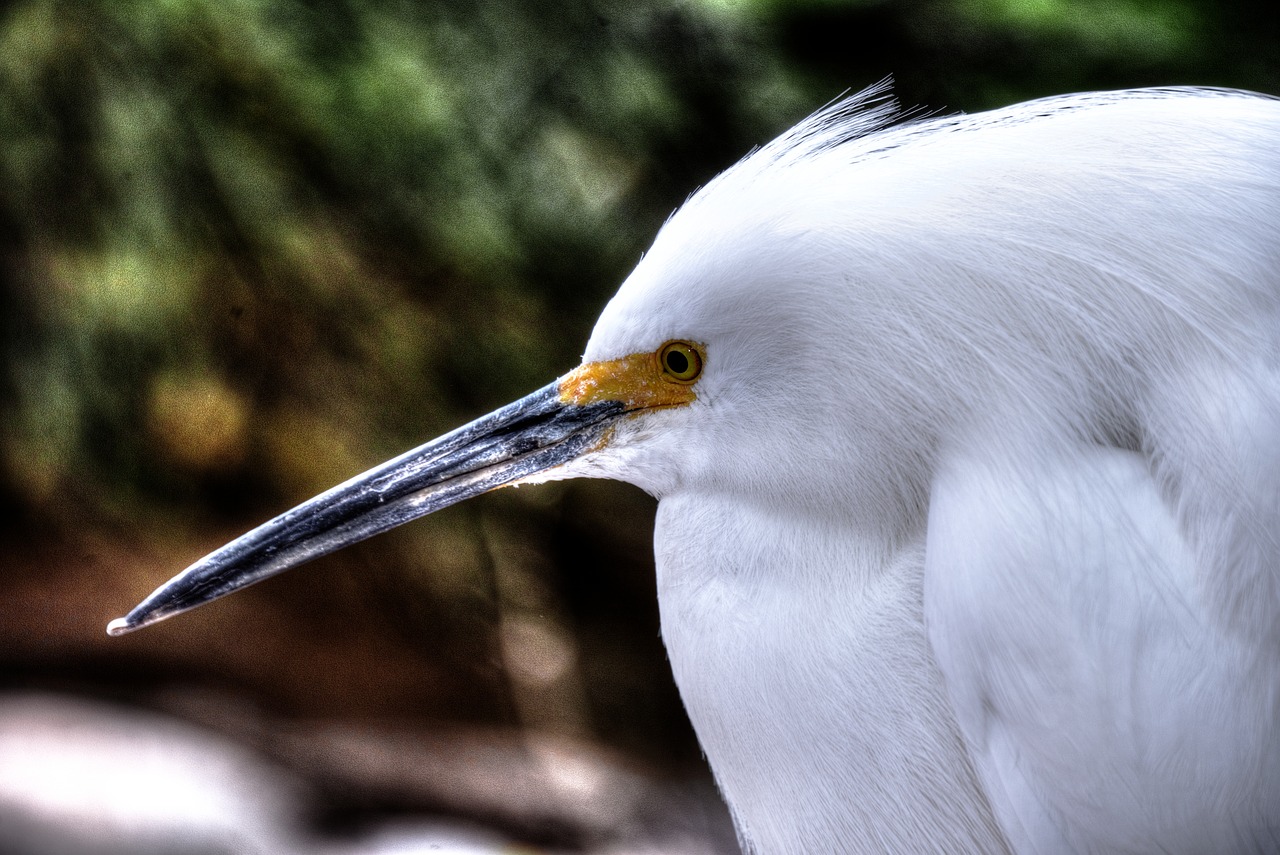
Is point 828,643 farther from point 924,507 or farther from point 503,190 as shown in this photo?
point 503,190

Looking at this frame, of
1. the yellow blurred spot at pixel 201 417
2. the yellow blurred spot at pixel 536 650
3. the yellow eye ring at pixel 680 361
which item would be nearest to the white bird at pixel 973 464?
the yellow eye ring at pixel 680 361

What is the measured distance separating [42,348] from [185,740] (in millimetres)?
770

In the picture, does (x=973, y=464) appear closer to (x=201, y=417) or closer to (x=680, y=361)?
(x=680, y=361)

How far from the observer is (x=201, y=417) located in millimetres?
1779

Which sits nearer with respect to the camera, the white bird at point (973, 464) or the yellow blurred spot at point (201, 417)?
the white bird at point (973, 464)

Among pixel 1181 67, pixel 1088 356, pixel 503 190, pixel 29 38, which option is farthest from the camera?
pixel 29 38

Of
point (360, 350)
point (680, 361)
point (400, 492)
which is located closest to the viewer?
point (680, 361)

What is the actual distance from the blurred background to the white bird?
74 cm

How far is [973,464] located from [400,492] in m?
0.52

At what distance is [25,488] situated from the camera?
1919 millimetres

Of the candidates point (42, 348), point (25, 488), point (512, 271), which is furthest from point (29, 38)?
point (512, 271)

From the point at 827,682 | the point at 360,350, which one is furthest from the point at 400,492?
the point at 360,350

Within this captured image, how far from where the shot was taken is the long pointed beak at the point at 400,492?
35.1 inches

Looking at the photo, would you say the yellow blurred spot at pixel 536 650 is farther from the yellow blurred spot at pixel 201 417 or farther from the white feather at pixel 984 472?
the white feather at pixel 984 472
